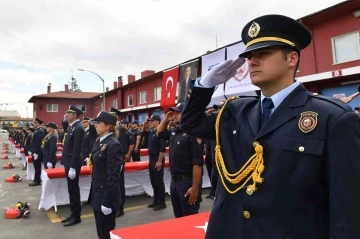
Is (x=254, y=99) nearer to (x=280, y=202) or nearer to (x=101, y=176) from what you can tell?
(x=280, y=202)

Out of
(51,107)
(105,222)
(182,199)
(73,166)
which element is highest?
(51,107)

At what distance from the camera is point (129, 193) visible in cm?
718

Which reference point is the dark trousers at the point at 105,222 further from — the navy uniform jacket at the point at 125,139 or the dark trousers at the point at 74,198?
the navy uniform jacket at the point at 125,139

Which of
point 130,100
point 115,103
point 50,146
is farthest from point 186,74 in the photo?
point 115,103

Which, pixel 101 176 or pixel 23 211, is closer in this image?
pixel 101 176

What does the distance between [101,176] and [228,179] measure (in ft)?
8.42

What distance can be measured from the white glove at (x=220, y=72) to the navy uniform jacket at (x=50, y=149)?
7.49 m

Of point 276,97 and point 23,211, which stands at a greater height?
point 276,97

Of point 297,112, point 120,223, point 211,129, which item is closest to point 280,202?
point 297,112

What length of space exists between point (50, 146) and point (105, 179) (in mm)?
5397

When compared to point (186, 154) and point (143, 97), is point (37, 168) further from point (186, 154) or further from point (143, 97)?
point (143, 97)

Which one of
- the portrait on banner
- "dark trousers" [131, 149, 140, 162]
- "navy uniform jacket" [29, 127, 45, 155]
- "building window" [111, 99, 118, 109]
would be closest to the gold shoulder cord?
the portrait on banner

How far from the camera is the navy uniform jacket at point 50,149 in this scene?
796 centimetres

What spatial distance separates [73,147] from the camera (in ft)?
17.7
